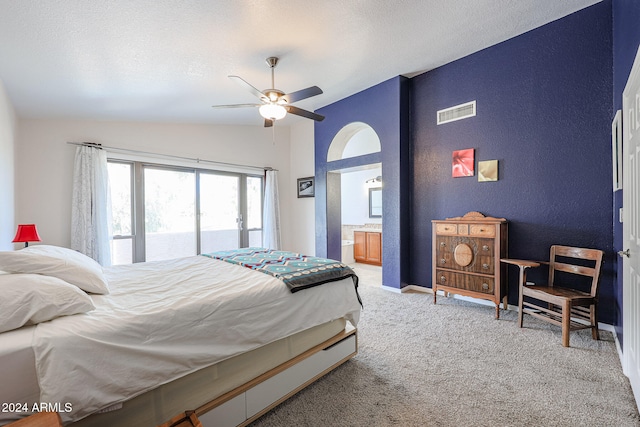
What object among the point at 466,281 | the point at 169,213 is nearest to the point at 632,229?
the point at 466,281

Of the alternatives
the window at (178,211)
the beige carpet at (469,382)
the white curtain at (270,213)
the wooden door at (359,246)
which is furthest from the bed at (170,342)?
the wooden door at (359,246)

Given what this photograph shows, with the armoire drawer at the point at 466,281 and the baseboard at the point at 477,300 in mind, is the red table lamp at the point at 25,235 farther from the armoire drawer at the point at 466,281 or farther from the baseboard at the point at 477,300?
the armoire drawer at the point at 466,281

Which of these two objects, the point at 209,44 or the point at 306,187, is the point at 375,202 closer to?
the point at 306,187

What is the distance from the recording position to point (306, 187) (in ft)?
18.4

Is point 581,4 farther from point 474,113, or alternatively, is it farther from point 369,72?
point 369,72

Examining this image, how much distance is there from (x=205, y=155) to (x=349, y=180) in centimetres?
365

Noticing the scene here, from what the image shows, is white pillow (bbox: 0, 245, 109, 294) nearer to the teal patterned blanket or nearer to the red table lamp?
the teal patterned blanket

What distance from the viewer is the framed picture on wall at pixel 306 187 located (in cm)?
548

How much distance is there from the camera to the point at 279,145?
582 centimetres

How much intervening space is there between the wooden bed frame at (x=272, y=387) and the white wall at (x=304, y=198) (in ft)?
11.5

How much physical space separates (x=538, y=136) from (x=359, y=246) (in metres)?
3.86

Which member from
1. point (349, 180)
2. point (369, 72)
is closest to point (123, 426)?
point (369, 72)

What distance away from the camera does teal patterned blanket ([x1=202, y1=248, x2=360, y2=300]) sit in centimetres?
191

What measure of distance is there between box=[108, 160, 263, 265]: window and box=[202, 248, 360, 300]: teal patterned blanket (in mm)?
2262
